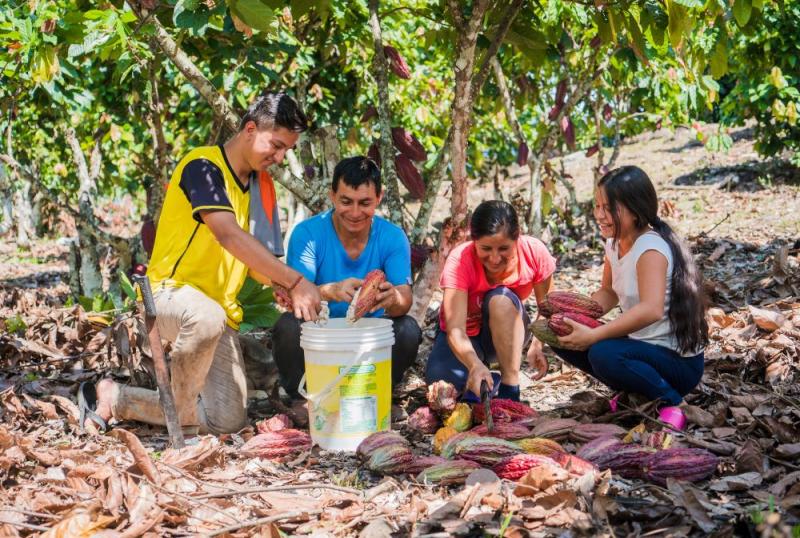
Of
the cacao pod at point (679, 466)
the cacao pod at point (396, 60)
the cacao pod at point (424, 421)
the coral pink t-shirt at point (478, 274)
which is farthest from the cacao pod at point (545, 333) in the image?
the cacao pod at point (396, 60)

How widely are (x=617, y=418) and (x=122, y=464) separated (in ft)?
6.10

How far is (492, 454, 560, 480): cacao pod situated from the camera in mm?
2521

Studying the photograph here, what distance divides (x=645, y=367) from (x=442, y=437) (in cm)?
83

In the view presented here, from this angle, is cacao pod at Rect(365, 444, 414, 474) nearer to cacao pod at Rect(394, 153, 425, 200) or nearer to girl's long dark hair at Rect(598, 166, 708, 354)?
girl's long dark hair at Rect(598, 166, 708, 354)

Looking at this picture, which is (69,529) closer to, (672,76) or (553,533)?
(553,533)

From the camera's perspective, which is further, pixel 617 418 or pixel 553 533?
pixel 617 418

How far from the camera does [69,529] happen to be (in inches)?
82.4

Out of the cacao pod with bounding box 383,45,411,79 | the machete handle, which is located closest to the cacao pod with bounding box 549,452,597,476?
the machete handle

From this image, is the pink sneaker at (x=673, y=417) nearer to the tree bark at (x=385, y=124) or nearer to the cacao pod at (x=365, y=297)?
the cacao pod at (x=365, y=297)

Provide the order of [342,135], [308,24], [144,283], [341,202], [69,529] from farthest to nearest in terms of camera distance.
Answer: [342,135] → [308,24] → [341,202] → [144,283] → [69,529]

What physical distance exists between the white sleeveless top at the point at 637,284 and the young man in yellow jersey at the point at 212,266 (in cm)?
123

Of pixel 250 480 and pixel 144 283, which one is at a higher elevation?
pixel 144 283

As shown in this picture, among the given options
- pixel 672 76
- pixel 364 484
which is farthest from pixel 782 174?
pixel 364 484

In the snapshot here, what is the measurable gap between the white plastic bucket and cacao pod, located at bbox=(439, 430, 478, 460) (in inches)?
13.0
